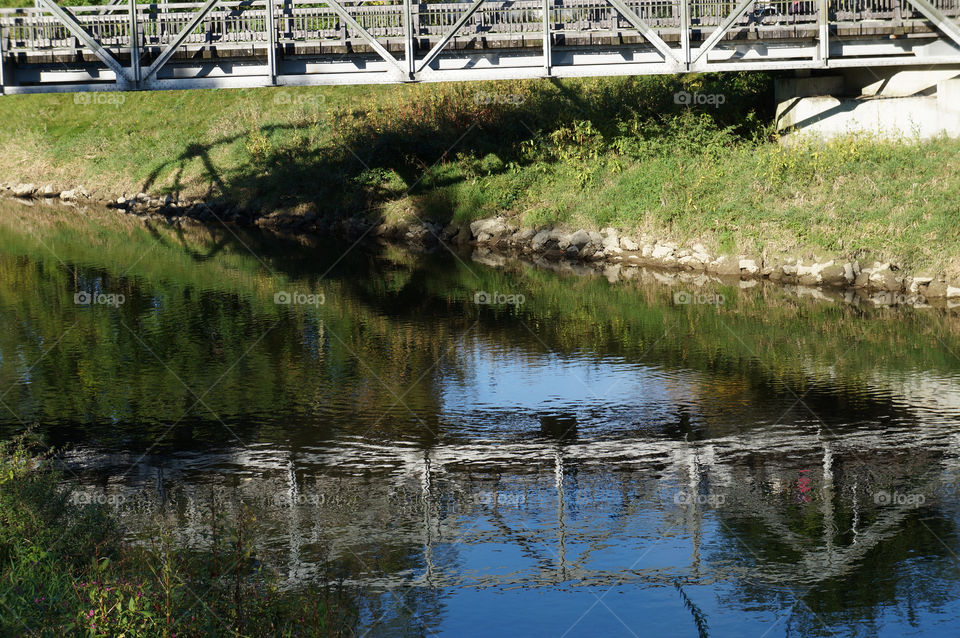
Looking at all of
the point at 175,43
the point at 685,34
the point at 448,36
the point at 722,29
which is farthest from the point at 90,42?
the point at 722,29

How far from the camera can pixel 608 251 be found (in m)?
35.5

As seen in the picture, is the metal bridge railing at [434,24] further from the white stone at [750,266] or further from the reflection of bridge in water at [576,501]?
the reflection of bridge in water at [576,501]

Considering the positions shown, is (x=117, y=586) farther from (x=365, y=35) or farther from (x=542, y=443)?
(x=365, y=35)

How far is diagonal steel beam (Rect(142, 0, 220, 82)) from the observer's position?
30.3 meters

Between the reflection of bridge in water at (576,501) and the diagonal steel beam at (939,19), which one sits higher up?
the diagonal steel beam at (939,19)

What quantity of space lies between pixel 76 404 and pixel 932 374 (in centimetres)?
1616

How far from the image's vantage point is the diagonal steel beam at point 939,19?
32.3m

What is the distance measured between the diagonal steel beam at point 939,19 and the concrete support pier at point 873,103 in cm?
149

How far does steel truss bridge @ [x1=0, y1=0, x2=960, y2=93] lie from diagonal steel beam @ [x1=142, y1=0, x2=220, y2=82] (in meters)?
0.05

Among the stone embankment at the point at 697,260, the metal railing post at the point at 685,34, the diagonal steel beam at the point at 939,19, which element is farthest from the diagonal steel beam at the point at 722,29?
the stone embankment at the point at 697,260

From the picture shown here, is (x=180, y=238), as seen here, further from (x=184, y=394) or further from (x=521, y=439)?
(x=521, y=439)

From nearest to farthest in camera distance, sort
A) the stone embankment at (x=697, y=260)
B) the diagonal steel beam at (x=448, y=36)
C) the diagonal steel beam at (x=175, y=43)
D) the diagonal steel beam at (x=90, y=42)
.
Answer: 1. the stone embankment at (x=697, y=260)
2. the diagonal steel beam at (x=90, y=42)
3. the diagonal steel beam at (x=175, y=43)
4. the diagonal steel beam at (x=448, y=36)

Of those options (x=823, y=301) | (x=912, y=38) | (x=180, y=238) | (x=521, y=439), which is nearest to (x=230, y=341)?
(x=521, y=439)

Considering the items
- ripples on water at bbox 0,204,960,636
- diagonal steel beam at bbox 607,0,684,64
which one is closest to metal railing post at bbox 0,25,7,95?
ripples on water at bbox 0,204,960,636
